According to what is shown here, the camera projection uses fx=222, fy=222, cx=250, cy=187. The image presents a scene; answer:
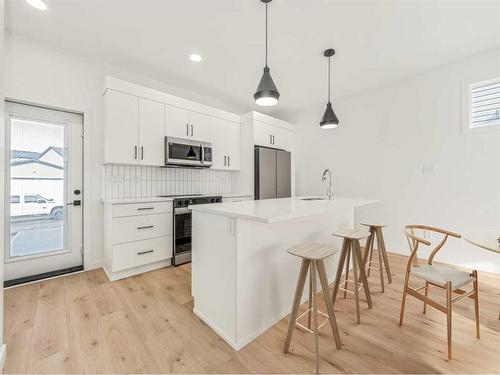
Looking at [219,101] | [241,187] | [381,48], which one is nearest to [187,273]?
[241,187]

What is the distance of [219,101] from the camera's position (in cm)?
433

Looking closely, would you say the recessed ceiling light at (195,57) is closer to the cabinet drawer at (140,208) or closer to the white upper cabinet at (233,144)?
the white upper cabinet at (233,144)

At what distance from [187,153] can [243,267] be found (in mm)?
2316

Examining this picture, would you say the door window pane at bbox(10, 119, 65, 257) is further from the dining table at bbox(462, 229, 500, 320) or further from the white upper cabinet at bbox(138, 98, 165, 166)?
the dining table at bbox(462, 229, 500, 320)

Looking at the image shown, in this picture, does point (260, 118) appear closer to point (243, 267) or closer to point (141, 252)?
point (141, 252)

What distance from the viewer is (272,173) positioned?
4211mm

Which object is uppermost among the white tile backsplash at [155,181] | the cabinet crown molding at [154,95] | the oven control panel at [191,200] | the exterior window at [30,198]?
the cabinet crown molding at [154,95]

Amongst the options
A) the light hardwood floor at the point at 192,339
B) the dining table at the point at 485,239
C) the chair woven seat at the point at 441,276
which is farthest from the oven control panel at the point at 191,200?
the dining table at the point at 485,239

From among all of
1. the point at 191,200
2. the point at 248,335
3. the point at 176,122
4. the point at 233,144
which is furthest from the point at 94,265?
the point at 233,144

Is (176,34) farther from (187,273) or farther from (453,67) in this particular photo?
(453,67)

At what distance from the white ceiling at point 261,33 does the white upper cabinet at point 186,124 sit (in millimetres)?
554

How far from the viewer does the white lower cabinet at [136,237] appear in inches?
101

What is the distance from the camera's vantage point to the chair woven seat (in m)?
1.53

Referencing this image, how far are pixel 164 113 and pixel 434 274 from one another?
137 inches
